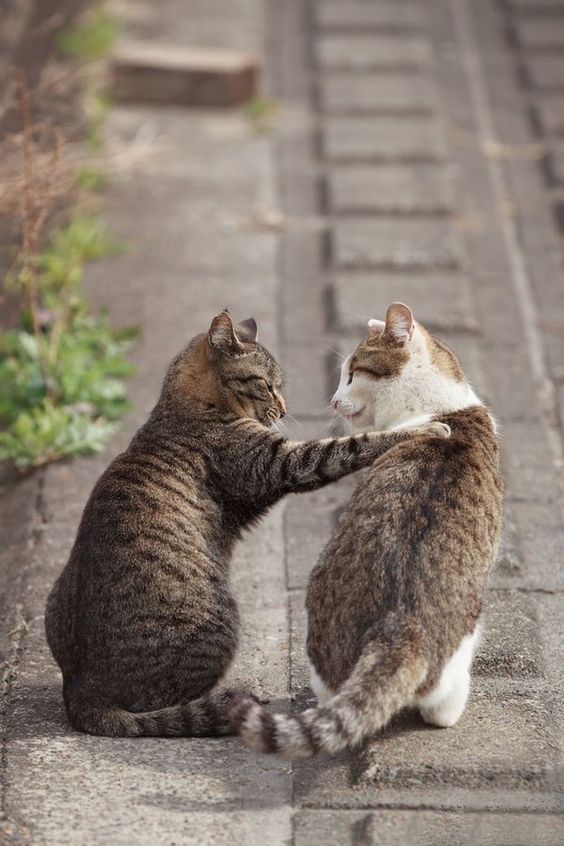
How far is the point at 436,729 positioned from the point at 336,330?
2852 millimetres

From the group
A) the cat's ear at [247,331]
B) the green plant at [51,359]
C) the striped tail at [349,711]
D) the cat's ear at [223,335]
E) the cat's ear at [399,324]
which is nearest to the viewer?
the striped tail at [349,711]

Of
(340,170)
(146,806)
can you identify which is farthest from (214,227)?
(146,806)

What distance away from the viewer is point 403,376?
3.95 m

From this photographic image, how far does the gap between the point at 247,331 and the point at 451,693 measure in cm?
142

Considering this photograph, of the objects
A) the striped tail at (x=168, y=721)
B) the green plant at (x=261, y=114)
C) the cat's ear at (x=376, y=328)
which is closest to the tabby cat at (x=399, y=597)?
the striped tail at (x=168, y=721)

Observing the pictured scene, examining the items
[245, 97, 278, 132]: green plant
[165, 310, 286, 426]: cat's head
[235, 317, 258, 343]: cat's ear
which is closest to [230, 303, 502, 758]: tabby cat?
[165, 310, 286, 426]: cat's head

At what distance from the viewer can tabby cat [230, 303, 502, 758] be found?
3.09 meters

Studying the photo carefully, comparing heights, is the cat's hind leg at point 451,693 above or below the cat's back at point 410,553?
below

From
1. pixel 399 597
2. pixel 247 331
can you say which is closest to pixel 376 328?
pixel 247 331

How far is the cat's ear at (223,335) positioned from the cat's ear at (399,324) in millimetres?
483

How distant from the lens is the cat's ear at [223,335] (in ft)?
13.3

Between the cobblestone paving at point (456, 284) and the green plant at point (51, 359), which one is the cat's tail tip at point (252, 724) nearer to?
the cobblestone paving at point (456, 284)

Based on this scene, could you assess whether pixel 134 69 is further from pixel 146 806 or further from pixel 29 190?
pixel 146 806

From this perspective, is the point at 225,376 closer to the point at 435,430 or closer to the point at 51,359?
the point at 435,430
